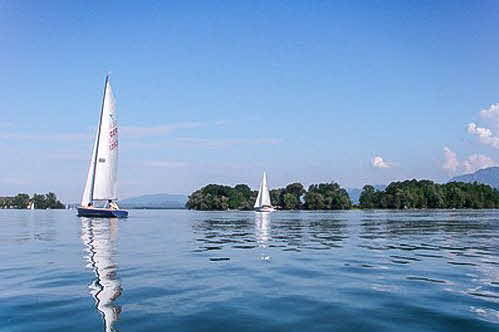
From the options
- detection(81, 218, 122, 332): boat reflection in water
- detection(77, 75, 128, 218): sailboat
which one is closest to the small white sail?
detection(77, 75, 128, 218): sailboat

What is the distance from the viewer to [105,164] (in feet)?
240

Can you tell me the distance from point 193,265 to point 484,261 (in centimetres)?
1221

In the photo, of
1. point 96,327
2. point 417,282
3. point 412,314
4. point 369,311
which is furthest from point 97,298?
point 417,282

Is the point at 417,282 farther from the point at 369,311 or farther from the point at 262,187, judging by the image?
the point at 262,187

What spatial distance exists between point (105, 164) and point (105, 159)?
2.47ft

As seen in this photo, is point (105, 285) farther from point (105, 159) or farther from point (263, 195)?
point (263, 195)

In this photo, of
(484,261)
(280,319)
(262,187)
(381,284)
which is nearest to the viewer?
(280,319)

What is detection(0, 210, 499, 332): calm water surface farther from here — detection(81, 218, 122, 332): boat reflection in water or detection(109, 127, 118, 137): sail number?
detection(109, 127, 118, 137): sail number

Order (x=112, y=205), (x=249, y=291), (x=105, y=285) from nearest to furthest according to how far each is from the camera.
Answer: (x=249, y=291) → (x=105, y=285) → (x=112, y=205)

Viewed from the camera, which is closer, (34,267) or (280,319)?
(280,319)

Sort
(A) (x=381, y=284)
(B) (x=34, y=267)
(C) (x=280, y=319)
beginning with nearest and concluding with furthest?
(C) (x=280, y=319) < (A) (x=381, y=284) < (B) (x=34, y=267)

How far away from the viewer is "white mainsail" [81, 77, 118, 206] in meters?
72.8

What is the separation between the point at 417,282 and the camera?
15.1 metres

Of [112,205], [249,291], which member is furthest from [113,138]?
[249,291]
